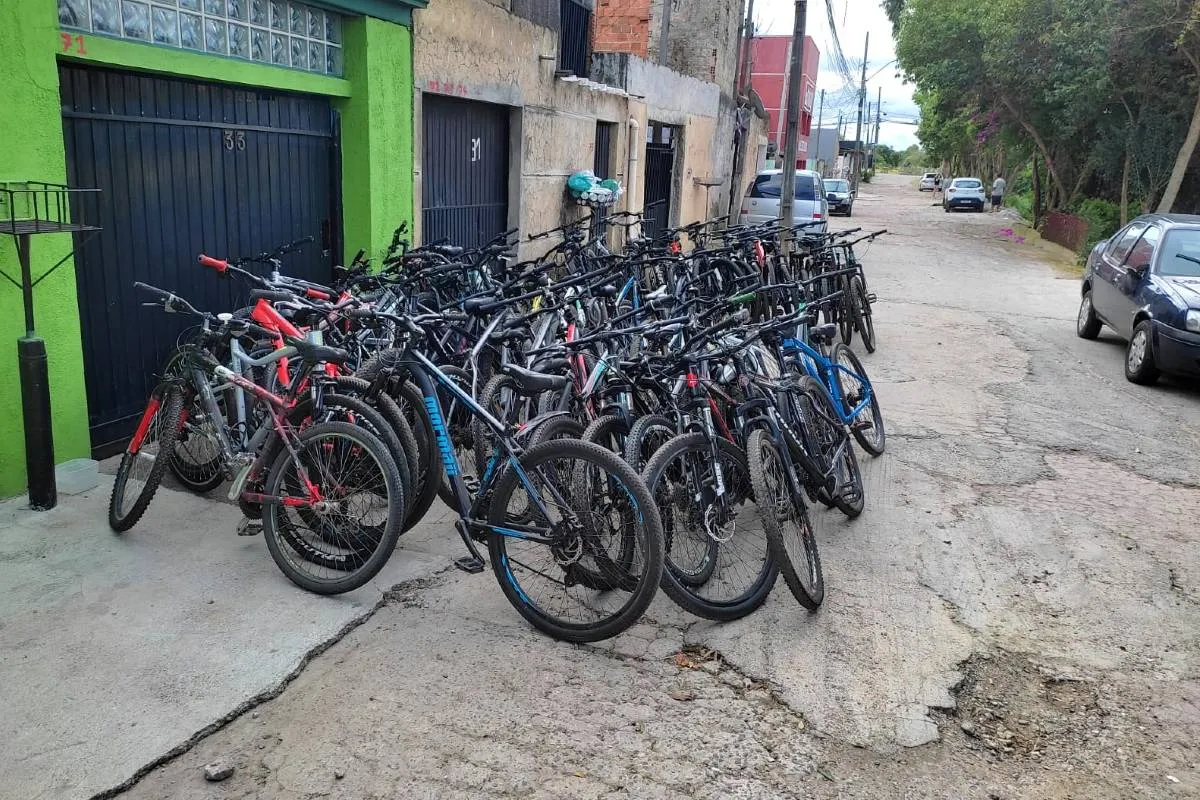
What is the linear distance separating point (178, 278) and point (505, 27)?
469 cm

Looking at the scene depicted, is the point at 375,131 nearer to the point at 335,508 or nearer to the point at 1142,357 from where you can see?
the point at 335,508

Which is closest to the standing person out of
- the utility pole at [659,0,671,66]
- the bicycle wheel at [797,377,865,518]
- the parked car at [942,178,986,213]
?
the parked car at [942,178,986,213]

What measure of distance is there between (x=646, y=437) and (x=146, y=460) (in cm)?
234

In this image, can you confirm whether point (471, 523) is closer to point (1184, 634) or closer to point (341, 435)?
point (341, 435)

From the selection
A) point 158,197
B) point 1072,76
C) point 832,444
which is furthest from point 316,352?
point 1072,76

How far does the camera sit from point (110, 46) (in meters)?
4.78

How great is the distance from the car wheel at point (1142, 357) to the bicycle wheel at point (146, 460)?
7.93 meters

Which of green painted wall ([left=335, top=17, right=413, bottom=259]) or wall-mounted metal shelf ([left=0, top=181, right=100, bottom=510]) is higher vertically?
green painted wall ([left=335, top=17, right=413, bottom=259])

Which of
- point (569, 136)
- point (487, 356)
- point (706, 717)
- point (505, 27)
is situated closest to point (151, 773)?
point (706, 717)

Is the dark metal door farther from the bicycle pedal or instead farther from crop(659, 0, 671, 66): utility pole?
the bicycle pedal

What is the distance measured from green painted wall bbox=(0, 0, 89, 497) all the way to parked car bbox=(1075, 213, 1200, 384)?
27.2 ft

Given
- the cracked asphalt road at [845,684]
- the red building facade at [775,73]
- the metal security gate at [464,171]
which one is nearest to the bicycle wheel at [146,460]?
the cracked asphalt road at [845,684]

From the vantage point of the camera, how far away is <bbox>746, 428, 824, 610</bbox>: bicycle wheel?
3.73 metres

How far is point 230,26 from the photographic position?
5.74 metres
